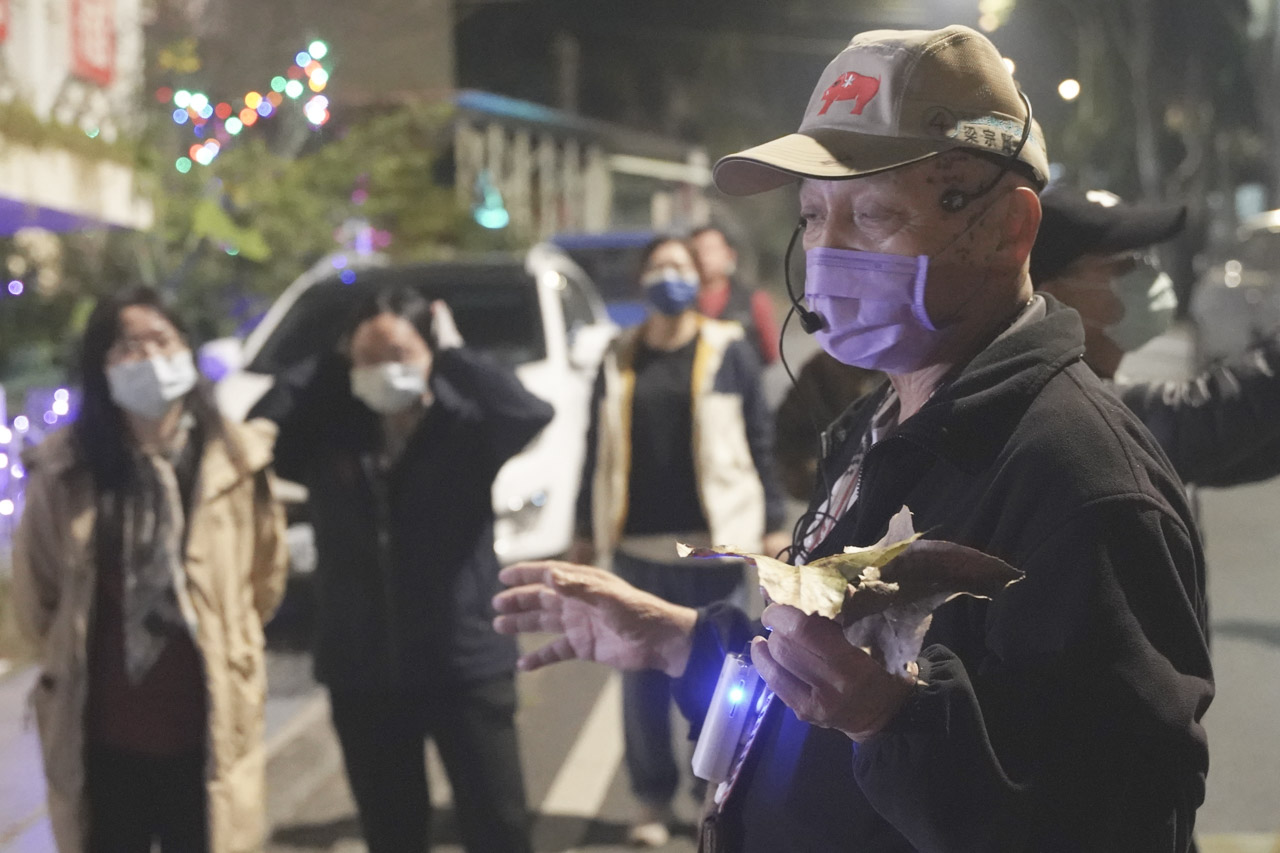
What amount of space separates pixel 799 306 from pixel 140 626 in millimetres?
2158

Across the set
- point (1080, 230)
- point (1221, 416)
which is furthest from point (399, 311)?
point (1221, 416)

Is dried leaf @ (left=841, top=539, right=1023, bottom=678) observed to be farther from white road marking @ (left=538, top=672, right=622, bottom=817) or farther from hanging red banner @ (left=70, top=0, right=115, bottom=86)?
hanging red banner @ (left=70, top=0, right=115, bottom=86)

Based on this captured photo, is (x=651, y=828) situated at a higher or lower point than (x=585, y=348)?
lower

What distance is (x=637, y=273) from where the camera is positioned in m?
5.25

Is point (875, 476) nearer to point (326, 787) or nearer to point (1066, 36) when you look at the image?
point (1066, 36)

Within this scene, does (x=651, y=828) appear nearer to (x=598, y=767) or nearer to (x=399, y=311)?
(x=598, y=767)

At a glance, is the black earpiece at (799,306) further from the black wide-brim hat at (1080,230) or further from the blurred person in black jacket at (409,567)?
the blurred person in black jacket at (409,567)

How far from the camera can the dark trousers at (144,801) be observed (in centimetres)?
323

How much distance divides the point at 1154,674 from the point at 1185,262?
20732 millimetres

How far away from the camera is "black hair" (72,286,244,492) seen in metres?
3.32

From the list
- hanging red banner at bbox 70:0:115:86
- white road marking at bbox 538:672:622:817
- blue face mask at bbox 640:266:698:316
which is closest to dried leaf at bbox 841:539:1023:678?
blue face mask at bbox 640:266:698:316

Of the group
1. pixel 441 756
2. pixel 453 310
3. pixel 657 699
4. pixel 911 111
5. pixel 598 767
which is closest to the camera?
pixel 911 111

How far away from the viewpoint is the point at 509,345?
789cm

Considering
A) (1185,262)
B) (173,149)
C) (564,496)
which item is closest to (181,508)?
(564,496)
